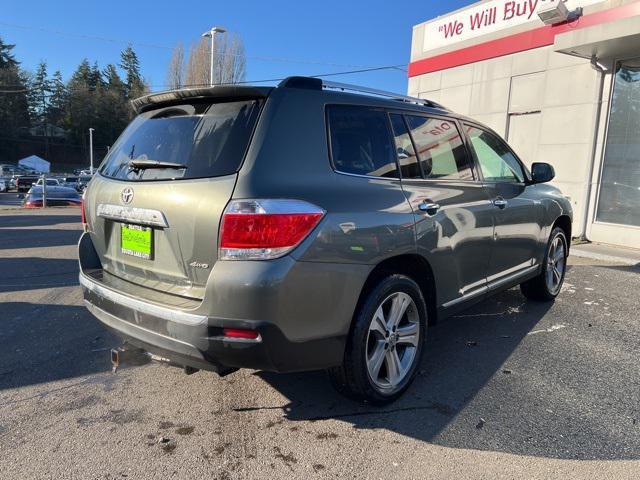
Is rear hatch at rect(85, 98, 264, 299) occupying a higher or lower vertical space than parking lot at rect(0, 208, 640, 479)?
higher

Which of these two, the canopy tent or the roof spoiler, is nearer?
the roof spoiler

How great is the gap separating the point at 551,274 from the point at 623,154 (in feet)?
17.7

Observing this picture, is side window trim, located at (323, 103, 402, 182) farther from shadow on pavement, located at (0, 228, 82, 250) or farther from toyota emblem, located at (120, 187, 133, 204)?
shadow on pavement, located at (0, 228, 82, 250)

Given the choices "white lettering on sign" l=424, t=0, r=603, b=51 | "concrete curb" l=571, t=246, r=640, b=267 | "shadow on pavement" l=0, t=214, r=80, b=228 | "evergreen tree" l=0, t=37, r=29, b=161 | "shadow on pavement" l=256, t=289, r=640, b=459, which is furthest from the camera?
"evergreen tree" l=0, t=37, r=29, b=161

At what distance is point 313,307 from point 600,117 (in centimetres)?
916

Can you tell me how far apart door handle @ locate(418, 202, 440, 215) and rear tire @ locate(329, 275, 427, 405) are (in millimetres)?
456

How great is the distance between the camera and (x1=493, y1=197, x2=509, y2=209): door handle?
394 cm

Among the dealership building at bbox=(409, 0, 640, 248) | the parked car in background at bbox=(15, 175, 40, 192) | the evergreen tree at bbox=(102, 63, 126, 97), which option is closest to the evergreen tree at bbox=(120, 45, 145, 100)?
the evergreen tree at bbox=(102, 63, 126, 97)

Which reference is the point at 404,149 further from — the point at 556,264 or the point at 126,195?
the point at 556,264

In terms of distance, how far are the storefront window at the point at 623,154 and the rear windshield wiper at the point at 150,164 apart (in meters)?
9.06

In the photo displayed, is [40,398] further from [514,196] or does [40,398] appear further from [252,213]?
[514,196]

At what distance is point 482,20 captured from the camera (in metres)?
11.6

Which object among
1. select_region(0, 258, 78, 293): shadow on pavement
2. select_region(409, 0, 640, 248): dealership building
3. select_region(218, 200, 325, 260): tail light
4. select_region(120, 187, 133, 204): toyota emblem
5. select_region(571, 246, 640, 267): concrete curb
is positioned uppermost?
select_region(409, 0, 640, 248): dealership building

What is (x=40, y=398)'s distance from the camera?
122 inches
